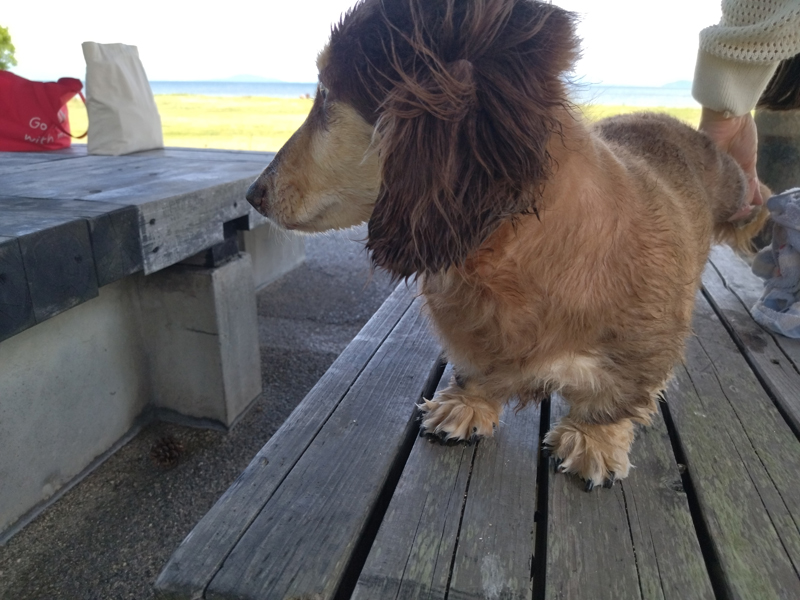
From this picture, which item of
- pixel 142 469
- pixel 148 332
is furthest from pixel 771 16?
pixel 142 469

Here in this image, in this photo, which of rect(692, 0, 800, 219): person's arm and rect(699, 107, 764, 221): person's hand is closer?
rect(692, 0, 800, 219): person's arm

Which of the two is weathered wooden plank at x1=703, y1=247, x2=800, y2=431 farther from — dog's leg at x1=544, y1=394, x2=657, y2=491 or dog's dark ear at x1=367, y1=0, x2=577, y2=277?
dog's dark ear at x1=367, y1=0, x2=577, y2=277

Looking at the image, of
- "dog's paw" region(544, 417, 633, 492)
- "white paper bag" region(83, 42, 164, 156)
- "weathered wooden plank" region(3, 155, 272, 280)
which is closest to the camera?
"dog's paw" region(544, 417, 633, 492)

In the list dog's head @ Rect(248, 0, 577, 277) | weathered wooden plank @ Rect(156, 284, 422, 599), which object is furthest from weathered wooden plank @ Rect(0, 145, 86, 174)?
dog's head @ Rect(248, 0, 577, 277)

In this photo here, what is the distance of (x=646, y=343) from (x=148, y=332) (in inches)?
94.7

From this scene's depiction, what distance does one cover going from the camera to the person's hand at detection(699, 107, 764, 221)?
2861mm

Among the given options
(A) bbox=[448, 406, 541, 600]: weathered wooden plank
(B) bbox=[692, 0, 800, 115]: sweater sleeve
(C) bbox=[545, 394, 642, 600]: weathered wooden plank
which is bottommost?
(C) bbox=[545, 394, 642, 600]: weathered wooden plank

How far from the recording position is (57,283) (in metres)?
1.72

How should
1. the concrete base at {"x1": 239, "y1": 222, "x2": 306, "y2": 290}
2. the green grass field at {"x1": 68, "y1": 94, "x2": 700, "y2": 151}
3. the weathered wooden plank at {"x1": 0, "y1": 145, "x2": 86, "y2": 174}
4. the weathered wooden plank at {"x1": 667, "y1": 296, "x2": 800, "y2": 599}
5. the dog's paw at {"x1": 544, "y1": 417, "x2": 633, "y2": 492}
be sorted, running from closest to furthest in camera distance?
the weathered wooden plank at {"x1": 667, "y1": 296, "x2": 800, "y2": 599}, the dog's paw at {"x1": 544, "y1": 417, "x2": 633, "y2": 492}, the weathered wooden plank at {"x1": 0, "y1": 145, "x2": 86, "y2": 174}, the concrete base at {"x1": 239, "y1": 222, "x2": 306, "y2": 290}, the green grass field at {"x1": 68, "y1": 94, "x2": 700, "y2": 151}

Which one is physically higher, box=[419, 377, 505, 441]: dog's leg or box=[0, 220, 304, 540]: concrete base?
box=[419, 377, 505, 441]: dog's leg

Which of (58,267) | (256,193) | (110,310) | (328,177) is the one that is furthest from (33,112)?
(328,177)

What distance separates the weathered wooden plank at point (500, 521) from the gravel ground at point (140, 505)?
62 centimetres

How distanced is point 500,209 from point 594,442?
0.74 meters

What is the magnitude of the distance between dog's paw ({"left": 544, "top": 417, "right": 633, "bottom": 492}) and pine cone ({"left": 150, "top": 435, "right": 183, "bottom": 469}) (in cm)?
195
